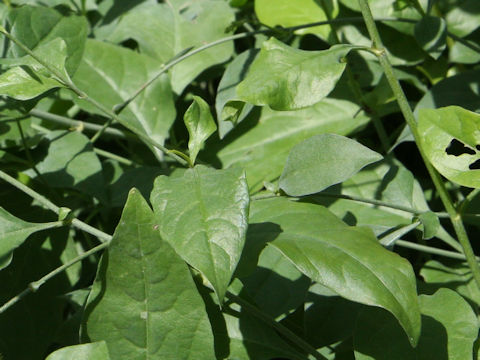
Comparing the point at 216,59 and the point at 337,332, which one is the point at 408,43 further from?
the point at 337,332

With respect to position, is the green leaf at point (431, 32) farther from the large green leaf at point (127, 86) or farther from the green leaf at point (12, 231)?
the green leaf at point (12, 231)

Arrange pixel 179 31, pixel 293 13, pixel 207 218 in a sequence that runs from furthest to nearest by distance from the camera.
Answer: pixel 179 31
pixel 293 13
pixel 207 218

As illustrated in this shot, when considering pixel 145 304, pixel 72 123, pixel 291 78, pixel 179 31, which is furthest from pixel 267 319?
pixel 179 31

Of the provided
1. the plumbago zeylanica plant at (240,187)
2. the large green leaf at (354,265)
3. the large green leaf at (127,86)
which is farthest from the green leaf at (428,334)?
the large green leaf at (127,86)

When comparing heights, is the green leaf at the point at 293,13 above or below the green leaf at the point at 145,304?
above

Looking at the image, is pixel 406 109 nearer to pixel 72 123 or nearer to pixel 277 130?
pixel 277 130

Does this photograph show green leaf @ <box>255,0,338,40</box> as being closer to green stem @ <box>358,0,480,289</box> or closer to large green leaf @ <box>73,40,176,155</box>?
large green leaf @ <box>73,40,176,155</box>

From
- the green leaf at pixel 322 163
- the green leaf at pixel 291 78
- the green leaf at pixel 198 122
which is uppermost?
the green leaf at pixel 291 78
